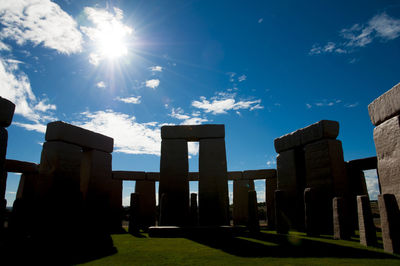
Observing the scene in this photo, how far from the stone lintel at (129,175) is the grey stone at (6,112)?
9304 millimetres

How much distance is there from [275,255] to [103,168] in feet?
26.5

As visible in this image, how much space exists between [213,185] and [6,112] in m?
6.99

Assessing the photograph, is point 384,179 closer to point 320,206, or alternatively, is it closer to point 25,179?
point 320,206

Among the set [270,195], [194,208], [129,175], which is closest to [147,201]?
[129,175]

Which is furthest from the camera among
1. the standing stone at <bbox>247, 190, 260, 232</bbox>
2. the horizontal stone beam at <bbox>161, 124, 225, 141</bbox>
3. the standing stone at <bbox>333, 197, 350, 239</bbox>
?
the horizontal stone beam at <bbox>161, 124, 225, 141</bbox>

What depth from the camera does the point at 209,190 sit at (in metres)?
10.0

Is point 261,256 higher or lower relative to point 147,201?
lower

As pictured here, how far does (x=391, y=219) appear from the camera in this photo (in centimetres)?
409

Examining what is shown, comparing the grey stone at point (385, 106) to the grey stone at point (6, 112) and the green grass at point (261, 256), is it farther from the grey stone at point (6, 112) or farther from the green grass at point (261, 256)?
the grey stone at point (6, 112)

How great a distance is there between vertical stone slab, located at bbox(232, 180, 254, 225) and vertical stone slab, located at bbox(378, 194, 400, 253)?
423 inches

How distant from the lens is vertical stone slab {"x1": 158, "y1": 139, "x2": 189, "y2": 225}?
1007cm

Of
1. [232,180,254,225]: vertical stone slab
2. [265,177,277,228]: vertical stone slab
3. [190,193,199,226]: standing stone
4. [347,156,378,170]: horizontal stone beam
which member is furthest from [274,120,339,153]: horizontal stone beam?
[232,180,254,225]: vertical stone slab

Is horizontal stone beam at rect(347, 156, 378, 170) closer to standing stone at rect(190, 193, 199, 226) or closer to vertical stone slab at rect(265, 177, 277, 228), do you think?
vertical stone slab at rect(265, 177, 277, 228)

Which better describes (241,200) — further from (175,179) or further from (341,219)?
(341,219)
